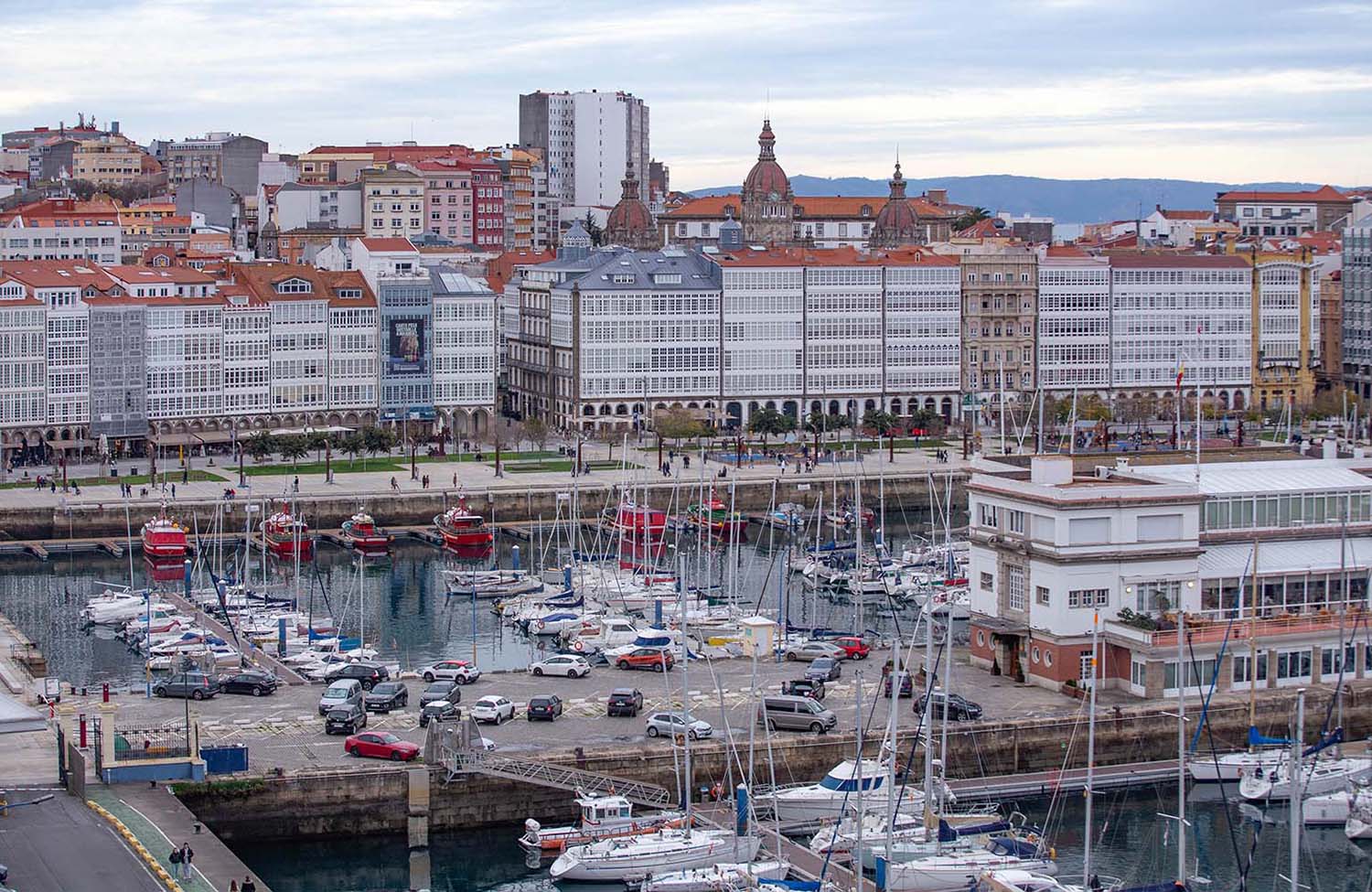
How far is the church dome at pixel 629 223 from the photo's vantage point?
14462 centimetres

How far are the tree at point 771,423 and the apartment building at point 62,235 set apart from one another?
3541 centimetres

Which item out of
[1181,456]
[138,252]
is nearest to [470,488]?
[1181,456]

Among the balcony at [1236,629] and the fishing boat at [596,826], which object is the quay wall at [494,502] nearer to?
the balcony at [1236,629]

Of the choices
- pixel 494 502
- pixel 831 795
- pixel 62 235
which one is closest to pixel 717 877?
pixel 831 795

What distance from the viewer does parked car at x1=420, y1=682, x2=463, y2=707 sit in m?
45.9

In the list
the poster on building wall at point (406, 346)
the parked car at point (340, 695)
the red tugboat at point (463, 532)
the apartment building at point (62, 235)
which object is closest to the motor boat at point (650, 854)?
the parked car at point (340, 695)

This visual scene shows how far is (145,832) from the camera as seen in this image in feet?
121

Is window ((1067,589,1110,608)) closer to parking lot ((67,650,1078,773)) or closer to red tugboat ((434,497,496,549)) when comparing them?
parking lot ((67,650,1078,773))

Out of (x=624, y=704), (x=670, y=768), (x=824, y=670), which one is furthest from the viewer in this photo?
(x=824, y=670)

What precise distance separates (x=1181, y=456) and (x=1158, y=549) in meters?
6.96

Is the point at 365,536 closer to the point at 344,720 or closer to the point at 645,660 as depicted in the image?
the point at 645,660

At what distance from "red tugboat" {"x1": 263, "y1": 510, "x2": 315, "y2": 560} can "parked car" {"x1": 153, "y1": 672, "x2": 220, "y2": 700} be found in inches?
1025

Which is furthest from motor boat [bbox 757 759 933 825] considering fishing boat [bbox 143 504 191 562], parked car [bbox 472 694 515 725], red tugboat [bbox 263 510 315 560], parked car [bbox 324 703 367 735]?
red tugboat [bbox 263 510 315 560]

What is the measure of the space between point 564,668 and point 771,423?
5070 cm
